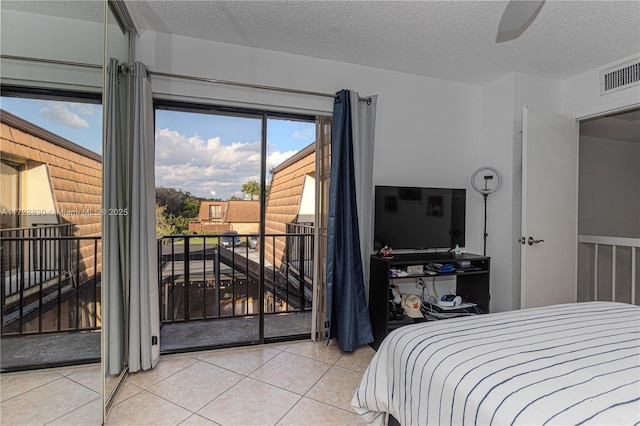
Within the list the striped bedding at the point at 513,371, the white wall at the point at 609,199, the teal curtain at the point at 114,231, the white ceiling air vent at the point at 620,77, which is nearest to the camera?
the striped bedding at the point at 513,371

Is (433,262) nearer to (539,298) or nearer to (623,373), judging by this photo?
(539,298)

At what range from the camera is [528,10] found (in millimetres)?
1488

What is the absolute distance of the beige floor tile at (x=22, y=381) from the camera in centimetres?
110

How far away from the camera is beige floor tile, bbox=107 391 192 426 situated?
1823 mm

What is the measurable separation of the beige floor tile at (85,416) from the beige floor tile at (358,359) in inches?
60.8

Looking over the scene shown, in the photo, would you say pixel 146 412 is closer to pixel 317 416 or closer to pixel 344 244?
pixel 317 416

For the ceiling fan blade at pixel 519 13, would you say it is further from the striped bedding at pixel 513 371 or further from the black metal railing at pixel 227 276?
the black metal railing at pixel 227 276

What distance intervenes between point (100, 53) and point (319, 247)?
6.56 ft

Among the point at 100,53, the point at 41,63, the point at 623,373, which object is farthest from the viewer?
the point at 100,53

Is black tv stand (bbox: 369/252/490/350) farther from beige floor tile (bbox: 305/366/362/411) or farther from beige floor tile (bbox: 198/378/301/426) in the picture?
beige floor tile (bbox: 198/378/301/426)

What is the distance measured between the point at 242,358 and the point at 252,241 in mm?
1151

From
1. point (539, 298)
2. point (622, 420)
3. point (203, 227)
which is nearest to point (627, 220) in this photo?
point (539, 298)

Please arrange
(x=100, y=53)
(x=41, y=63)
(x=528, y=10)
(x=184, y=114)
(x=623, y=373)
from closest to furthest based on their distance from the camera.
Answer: (x=623, y=373), (x=41, y=63), (x=528, y=10), (x=100, y=53), (x=184, y=114)

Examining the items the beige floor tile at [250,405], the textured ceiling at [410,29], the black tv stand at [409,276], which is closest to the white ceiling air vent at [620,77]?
the textured ceiling at [410,29]
